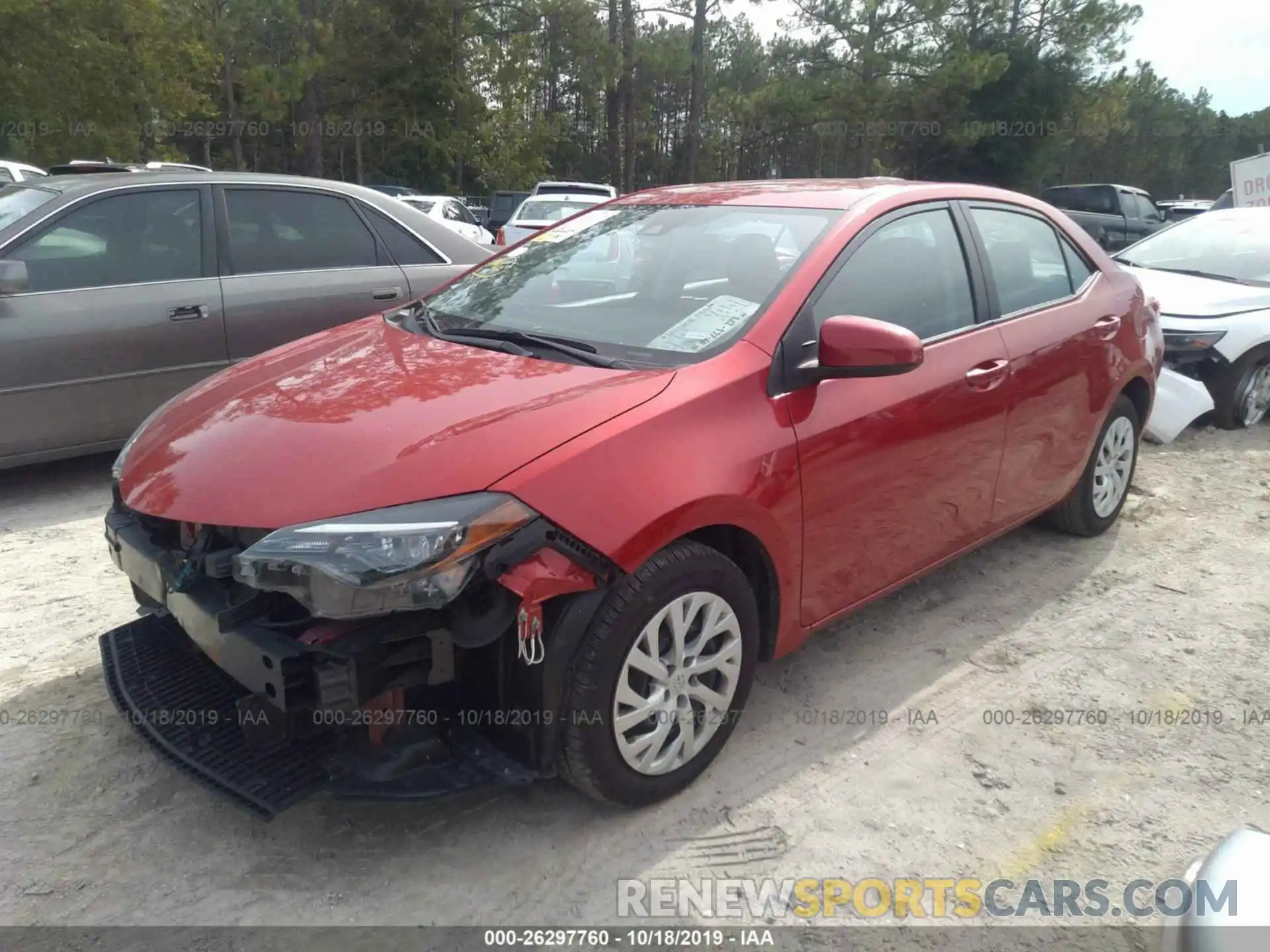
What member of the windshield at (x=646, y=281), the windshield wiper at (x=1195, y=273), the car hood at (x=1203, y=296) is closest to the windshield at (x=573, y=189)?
the windshield wiper at (x=1195, y=273)

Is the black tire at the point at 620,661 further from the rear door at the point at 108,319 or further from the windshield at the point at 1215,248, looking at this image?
the windshield at the point at 1215,248

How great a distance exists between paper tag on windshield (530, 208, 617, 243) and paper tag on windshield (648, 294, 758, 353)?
101cm

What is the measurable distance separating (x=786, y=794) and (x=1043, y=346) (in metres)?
2.11

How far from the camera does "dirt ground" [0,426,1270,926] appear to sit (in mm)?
2381

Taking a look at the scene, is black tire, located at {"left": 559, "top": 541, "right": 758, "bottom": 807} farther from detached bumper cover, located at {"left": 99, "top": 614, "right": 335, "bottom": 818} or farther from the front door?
detached bumper cover, located at {"left": 99, "top": 614, "right": 335, "bottom": 818}

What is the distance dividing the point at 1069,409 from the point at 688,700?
2348 mm

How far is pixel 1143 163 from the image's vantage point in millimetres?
51469

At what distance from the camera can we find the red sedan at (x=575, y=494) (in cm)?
223

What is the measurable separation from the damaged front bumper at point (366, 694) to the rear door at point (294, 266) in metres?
3.05

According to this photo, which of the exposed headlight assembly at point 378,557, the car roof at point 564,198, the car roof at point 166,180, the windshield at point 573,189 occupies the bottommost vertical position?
the exposed headlight assembly at point 378,557

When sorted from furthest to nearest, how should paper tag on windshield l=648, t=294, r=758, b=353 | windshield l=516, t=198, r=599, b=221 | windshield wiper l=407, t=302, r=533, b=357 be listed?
windshield l=516, t=198, r=599, b=221 → windshield wiper l=407, t=302, r=533, b=357 → paper tag on windshield l=648, t=294, r=758, b=353

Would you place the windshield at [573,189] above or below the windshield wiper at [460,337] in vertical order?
above

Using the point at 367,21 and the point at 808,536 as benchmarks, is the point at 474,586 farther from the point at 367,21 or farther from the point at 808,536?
the point at 367,21

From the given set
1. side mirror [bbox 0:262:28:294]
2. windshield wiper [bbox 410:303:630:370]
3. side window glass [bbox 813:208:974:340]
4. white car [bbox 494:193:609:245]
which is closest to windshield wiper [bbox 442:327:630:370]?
windshield wiper [bbox 410:303:630:370]
